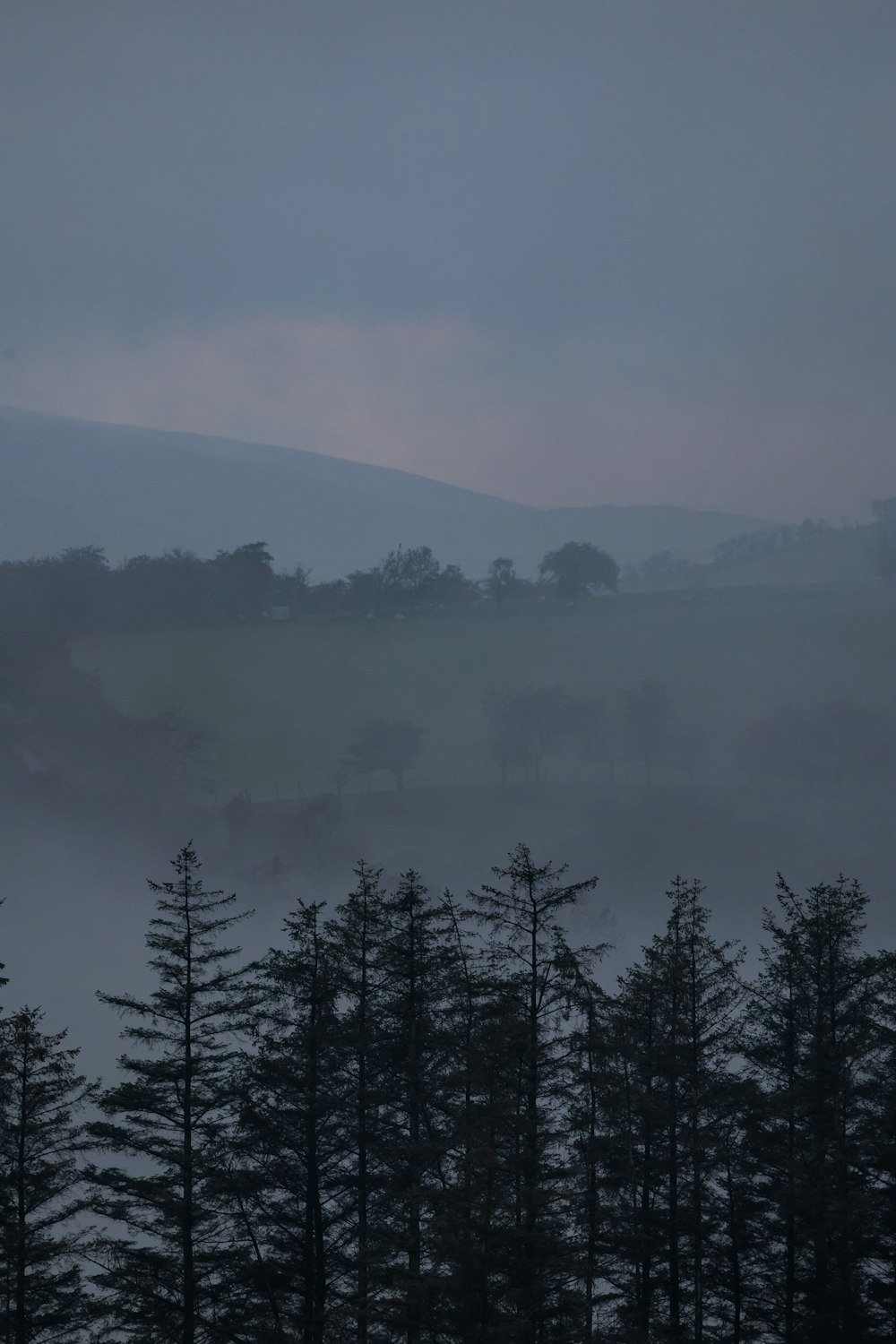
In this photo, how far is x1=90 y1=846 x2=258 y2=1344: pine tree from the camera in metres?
16.2

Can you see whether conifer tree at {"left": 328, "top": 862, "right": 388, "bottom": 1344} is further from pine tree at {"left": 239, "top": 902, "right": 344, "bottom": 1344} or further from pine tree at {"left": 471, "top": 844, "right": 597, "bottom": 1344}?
pine tree at {"left": 471, "top": 844, "right": 597, "bottom": 1344}

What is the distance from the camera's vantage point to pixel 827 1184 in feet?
55.0

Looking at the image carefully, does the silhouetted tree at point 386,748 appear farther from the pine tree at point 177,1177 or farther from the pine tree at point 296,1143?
the pine tree at point 177,1177

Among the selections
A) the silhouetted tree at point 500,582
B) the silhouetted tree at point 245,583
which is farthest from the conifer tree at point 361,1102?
the silhouetted tree at point 500,582

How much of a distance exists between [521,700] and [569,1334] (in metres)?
64.2

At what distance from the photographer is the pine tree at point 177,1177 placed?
16188mm

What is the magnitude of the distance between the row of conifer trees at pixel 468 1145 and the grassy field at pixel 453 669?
52.6 metres

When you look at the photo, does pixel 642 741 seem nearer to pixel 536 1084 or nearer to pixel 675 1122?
pixel 675 1122

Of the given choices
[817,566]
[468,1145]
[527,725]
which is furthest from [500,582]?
[468,1145]

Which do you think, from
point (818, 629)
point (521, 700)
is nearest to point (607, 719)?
point (521, 700)

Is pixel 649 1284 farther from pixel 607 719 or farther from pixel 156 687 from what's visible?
pixel 156 687

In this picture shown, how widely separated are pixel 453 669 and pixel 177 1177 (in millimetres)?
71114

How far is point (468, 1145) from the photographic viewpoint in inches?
631

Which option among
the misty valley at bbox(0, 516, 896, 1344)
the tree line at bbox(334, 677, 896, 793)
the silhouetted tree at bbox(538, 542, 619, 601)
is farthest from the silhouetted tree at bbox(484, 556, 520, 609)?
the misty valley at bbox(0, 516, 896, 1344)
